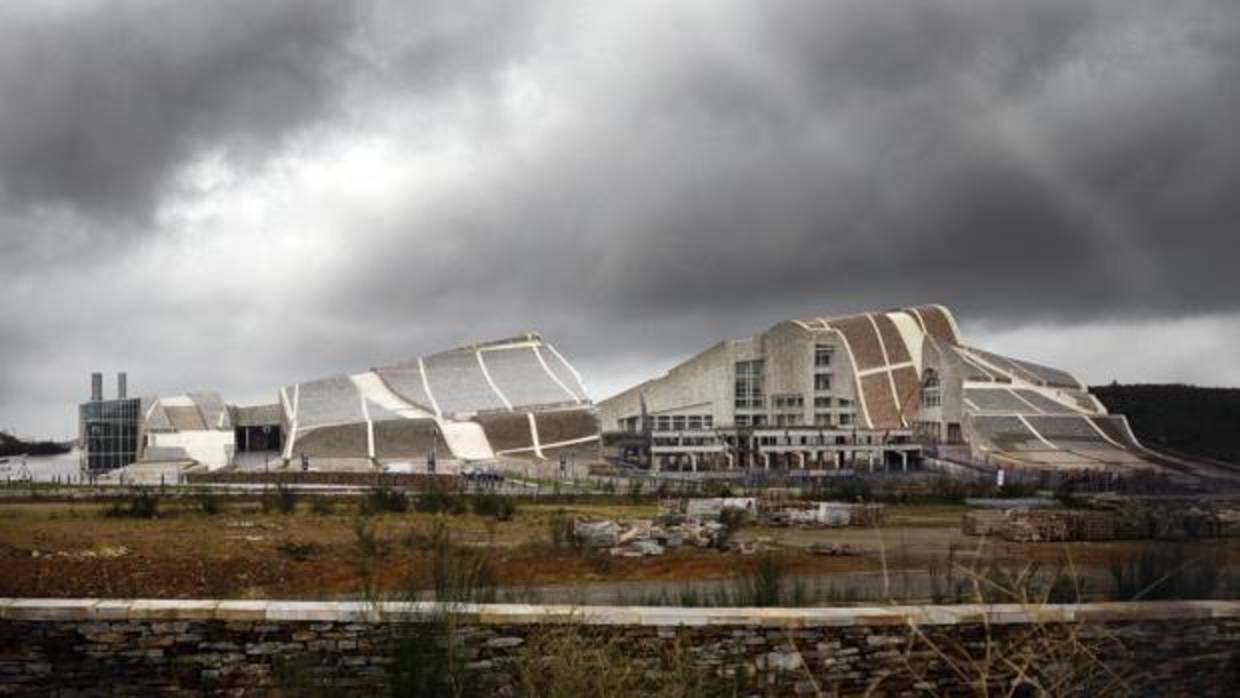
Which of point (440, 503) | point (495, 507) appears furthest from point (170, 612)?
point (440, 503)

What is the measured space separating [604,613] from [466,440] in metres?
49.3

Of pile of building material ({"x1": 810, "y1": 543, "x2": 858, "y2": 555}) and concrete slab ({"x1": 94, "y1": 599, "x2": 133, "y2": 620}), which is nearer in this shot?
concrete slab ({"x1": 94, "y1": 599, "x2": 133, "y2": 620})

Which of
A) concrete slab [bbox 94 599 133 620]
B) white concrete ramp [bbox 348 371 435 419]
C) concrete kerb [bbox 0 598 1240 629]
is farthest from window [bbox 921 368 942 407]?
concrete slab [bbox 94 599 133 620]

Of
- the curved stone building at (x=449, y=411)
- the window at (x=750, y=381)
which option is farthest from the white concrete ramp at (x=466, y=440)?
the window at (x=750, y=381)

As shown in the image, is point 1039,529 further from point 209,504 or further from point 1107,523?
point 209,504

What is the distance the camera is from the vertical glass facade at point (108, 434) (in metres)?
58.8

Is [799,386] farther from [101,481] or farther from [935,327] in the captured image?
[101,481]

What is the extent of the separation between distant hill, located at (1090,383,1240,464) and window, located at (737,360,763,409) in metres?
19.8

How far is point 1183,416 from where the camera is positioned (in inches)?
2013

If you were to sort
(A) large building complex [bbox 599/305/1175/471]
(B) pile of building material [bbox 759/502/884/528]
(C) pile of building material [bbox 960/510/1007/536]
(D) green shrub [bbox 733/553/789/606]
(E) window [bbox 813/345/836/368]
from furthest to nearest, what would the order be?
1. (E) window [bbox 813/345/836/368]
2. (A) large building complex [bbox 599/305/1175/471]
3. (B) pile of building material [bbox 759/502/884/528]
4. (C) pile of building material [bbox 960/510/1007/536]
5. (D) green shrub [bbox 733/553/789/606]

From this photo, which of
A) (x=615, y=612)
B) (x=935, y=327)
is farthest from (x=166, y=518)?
(x=935, y=327)

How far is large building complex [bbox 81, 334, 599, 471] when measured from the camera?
56438 millimetres

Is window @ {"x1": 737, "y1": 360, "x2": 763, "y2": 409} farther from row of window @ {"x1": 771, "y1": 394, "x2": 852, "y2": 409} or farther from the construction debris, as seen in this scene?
the construction debris

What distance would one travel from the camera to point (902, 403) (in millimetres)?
61969
